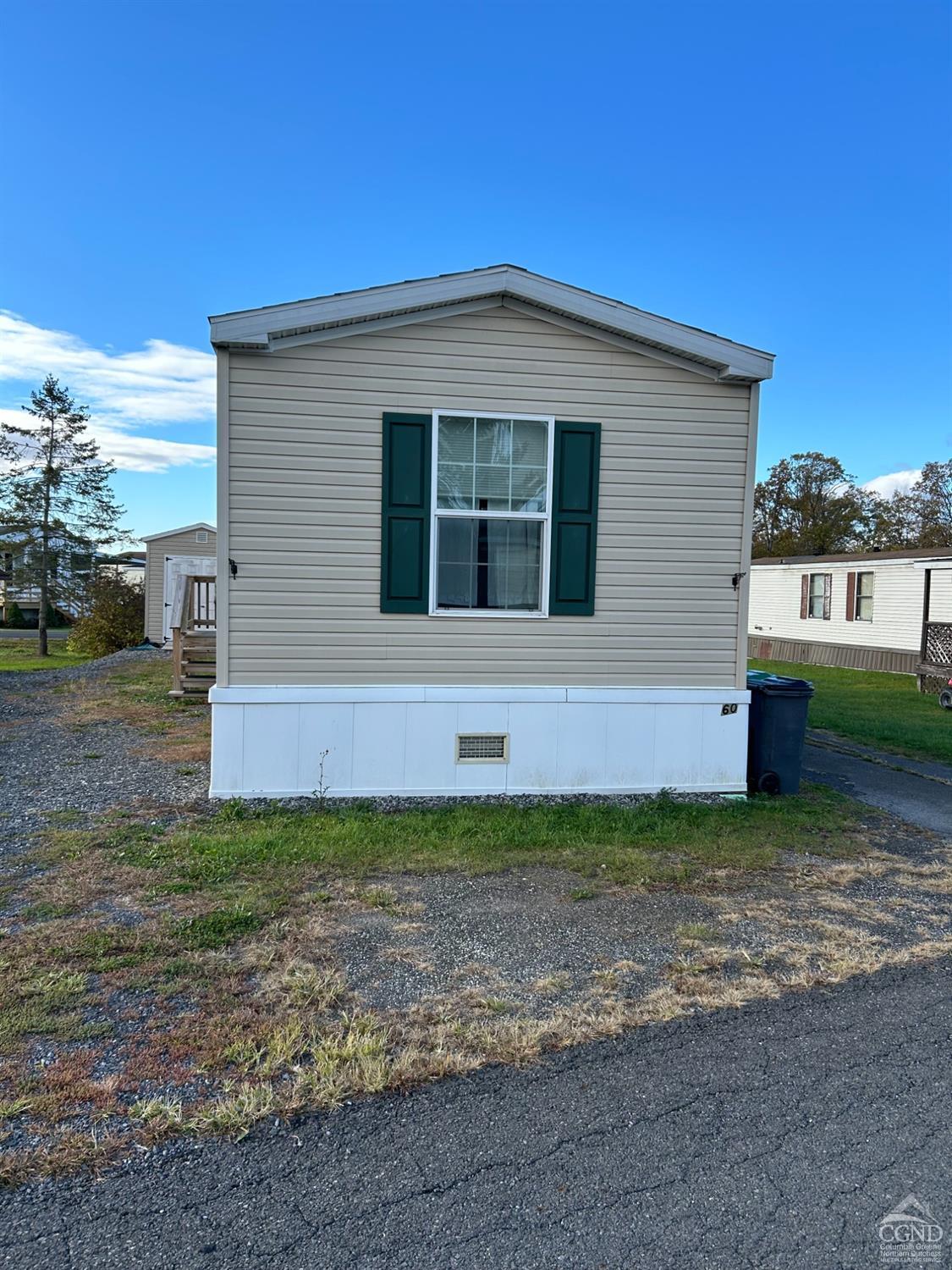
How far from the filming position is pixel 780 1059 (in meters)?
2.71

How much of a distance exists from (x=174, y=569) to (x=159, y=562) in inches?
23.2

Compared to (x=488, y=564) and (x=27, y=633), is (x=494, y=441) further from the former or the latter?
(x=27, y=633)

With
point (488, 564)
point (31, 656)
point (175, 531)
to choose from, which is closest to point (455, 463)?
point (488, 564)

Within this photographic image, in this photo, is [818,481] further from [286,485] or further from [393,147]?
[286,485]

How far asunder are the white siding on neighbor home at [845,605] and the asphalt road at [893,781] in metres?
8.13

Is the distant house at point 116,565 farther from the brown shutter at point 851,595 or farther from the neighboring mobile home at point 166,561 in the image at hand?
the brown shutter at point 851,595

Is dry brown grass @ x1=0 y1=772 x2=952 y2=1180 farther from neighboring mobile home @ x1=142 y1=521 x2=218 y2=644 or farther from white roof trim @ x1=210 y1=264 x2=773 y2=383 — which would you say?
neighboring mobile home @ x1=142 y1=521 x2=218 y2=644

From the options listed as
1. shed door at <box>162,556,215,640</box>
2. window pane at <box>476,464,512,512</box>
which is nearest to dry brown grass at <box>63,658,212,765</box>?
window pane at <box>476,464,512,512</box>

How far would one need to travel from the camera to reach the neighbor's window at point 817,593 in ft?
71.7

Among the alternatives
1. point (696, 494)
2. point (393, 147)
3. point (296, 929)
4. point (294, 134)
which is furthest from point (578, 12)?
point (296, 929)

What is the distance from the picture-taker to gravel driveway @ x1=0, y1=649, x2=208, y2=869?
559 centimetres

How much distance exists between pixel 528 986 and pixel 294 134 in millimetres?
10396

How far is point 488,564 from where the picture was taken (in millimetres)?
6086

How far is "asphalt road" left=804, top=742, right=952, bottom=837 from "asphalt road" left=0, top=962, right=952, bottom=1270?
3.99m
